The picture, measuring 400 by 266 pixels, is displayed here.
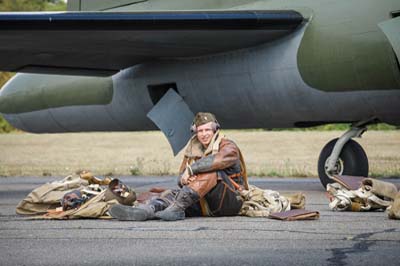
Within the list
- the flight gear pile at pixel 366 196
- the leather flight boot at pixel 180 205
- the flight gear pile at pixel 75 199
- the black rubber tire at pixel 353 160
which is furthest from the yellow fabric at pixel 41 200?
the black rubber tire at pixel 353 160

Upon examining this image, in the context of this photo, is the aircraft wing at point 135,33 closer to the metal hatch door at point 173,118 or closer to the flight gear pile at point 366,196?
the metal hatch door at point 173,118

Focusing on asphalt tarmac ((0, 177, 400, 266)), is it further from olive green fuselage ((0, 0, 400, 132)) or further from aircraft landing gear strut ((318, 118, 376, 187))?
aircraft landing gear strut ((318, 118, 376, 187))

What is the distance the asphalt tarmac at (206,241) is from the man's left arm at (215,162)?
1.81ft

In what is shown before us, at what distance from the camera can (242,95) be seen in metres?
13.5

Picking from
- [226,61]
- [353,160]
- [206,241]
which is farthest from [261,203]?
[353,160]

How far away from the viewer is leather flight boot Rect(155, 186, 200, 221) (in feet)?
31.5

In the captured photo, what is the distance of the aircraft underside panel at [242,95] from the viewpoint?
12617 mm

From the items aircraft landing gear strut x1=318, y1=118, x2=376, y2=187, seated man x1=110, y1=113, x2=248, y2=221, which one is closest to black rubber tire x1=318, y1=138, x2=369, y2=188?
aircraft landing gear strut x1=318, y1=118, x2=376, y2=187

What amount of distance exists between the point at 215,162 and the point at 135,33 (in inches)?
138

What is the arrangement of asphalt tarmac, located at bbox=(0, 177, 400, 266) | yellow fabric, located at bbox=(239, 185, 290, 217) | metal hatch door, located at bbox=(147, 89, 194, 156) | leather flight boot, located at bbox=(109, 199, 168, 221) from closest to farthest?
asphalt tarmac, located at bbox=(0, 177, 400, 266) → leather flight boot, located at bbox=(109, 199, 168, 221) → yellow fabric, located at bbox=(239, 185, 290, 217) → metal hatch door, located at bbox=(147, 89, 194, 156)

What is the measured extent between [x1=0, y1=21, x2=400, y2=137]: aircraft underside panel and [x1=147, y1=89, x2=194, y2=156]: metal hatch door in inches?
6.8

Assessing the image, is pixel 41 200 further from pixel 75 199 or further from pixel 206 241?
pixel 206 241

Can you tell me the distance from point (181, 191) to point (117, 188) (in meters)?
0.86

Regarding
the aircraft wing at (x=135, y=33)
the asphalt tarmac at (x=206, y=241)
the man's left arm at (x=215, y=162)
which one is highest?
the aircraft wing at (x=135, y=33)
